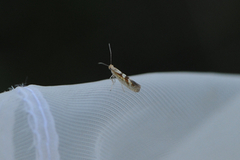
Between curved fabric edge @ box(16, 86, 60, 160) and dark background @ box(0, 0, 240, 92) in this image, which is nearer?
curved fabric edge @ box(16, 86, 60, 160)

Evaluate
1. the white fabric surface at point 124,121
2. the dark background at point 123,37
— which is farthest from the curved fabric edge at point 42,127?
the dark background at point 123,37

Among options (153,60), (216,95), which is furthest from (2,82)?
(216,95)

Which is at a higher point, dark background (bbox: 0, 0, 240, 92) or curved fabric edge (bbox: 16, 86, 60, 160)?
dark background (bbox: 0, 0, 240, 92)

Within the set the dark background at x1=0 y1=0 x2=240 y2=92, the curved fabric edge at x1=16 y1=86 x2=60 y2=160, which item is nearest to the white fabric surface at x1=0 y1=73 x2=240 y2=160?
the curved fabric edge at x1=16 y1=86 x2=60 y2=160

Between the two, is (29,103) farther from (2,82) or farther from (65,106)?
(2,82)

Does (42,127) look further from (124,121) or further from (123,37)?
(123,37)

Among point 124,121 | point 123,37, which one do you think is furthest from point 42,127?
point 123,37

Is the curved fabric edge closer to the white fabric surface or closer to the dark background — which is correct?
the white fabric surface
